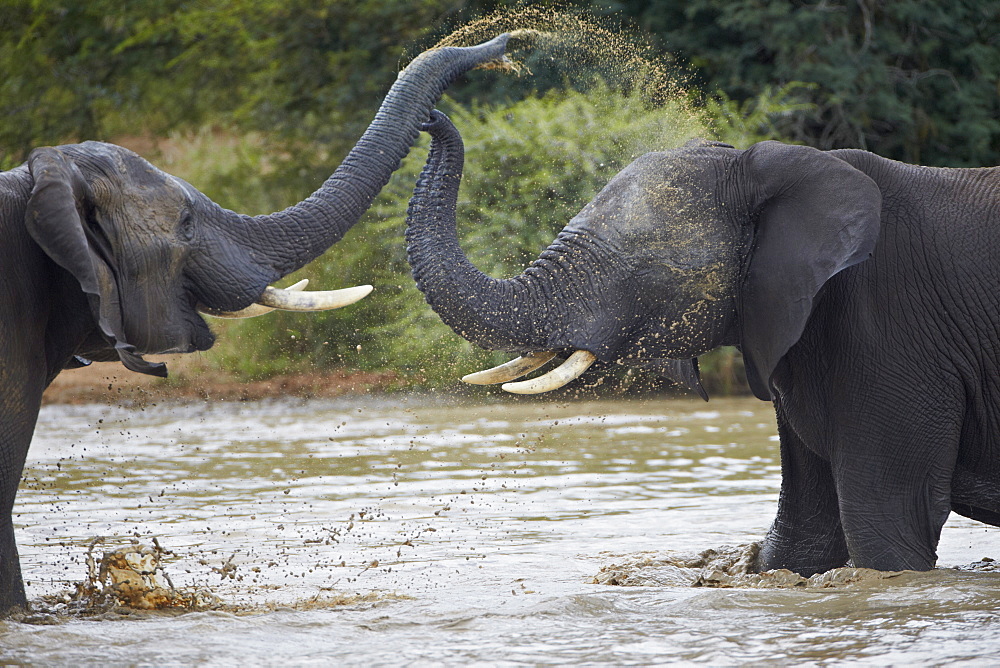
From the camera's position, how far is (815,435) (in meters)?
5.68

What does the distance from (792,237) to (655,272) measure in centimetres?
60

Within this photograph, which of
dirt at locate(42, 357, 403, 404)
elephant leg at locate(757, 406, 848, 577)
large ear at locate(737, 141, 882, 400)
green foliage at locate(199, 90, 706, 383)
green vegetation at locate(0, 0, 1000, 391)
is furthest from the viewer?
dirt at locate(42, 357, 403, 404)

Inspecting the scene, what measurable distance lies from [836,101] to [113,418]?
34.9 ft

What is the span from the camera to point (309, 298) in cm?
556

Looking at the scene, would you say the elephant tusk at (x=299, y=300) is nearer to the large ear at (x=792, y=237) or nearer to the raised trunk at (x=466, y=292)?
the raised trunk at (x=466, y=292)

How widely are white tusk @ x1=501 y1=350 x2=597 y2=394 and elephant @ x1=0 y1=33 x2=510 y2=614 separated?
0.82 m

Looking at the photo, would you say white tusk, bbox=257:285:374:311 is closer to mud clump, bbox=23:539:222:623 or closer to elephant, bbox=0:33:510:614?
elephant, bbox=0:33:510:614

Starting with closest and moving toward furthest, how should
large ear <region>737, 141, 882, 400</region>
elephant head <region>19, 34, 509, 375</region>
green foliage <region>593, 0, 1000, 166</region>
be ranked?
elephant head <region>19, 34, 509, 375</region> < large ear <region>737, 141, 882, 400</region> < green foliage <region>593, 0, 1000, 166</region>

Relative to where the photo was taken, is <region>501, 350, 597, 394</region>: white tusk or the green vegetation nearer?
<region>501, 350, 597, 394</region>: white tusk

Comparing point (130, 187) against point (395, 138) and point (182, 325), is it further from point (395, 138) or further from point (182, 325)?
point (395, 138)

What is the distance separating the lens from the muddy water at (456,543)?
15.9ft

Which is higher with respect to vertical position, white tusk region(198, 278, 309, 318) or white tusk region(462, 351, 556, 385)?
white tusk region(198, 278, 309, 318)

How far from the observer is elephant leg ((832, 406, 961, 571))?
17.7ft

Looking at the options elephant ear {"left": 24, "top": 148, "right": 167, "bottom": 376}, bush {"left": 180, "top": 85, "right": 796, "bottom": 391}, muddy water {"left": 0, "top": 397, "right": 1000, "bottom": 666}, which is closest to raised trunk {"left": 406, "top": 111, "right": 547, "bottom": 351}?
muddy water {"left": 0, "top": 397, "right": 1000, "bottom": 666}
